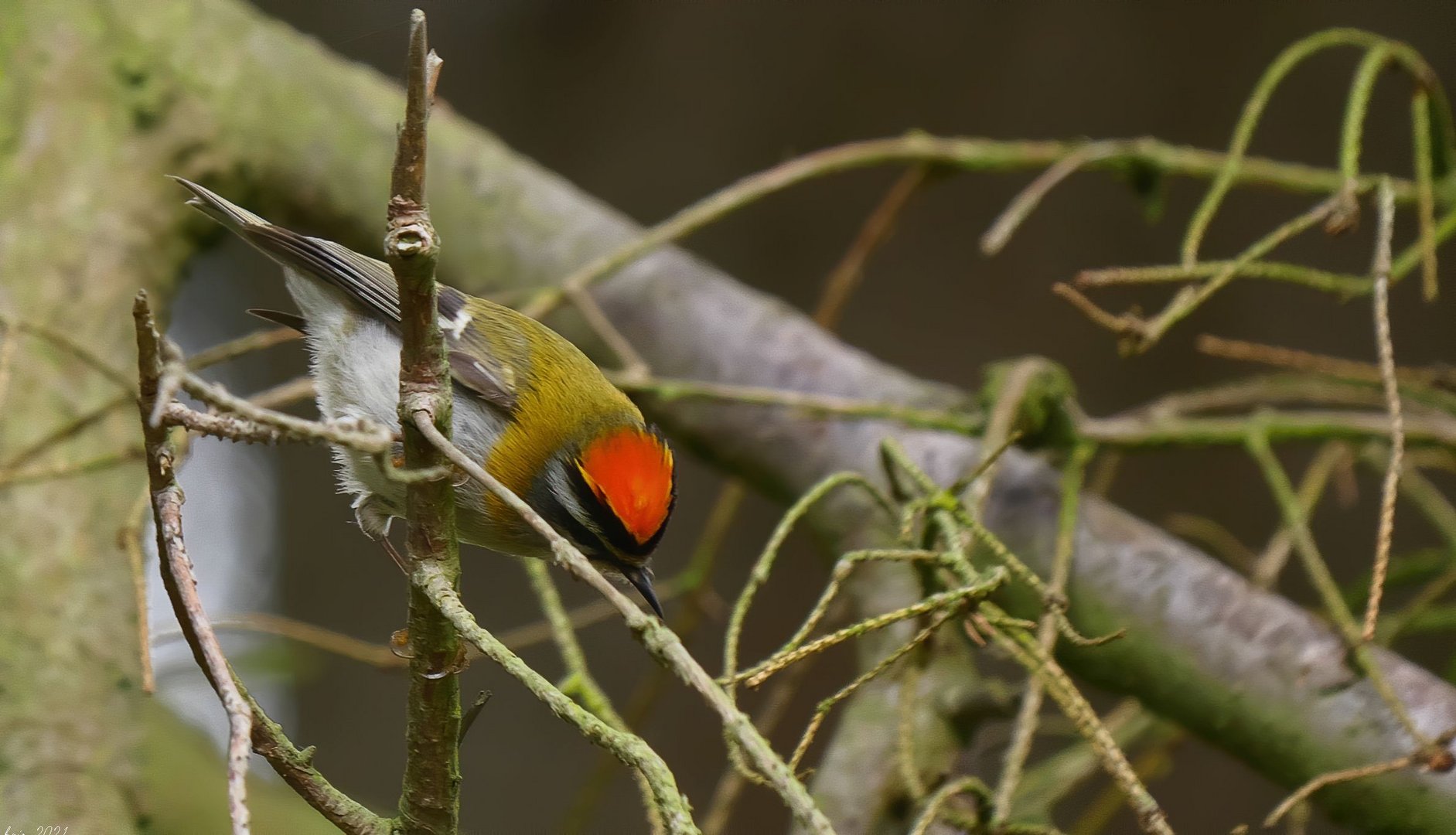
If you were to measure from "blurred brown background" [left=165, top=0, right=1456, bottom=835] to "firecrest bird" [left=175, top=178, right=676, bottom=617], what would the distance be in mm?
1647

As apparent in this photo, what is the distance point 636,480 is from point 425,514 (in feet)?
1.91

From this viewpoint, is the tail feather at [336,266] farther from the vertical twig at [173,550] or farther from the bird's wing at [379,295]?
the vertical twig at [173,550]

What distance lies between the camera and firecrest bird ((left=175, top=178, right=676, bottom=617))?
1.53 meters

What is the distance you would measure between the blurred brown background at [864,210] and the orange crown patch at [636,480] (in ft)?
6.03

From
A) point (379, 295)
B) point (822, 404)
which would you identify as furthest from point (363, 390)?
point (822, 404)

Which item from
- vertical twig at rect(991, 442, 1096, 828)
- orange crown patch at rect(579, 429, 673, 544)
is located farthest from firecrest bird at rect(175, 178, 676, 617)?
vertical twig at rect(991, 442, 1096, 828)

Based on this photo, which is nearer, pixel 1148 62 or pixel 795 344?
pixel 795 344

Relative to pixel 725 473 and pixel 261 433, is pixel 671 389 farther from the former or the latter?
pixel 261 433

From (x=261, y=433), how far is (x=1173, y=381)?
11.1 ft

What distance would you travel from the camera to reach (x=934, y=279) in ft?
12.8

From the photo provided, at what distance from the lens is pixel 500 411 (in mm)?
1768

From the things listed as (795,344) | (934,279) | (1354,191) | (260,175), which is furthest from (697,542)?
(1354,191)

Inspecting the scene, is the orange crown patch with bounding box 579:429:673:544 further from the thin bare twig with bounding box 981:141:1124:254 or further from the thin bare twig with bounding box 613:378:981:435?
the thin bare twig with bounding box 981:141:1124:254

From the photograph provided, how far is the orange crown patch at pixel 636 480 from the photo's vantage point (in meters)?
1.48
